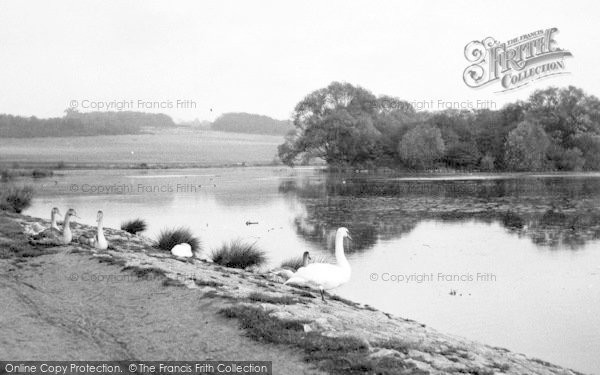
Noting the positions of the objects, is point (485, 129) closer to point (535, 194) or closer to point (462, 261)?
point (535, 194)

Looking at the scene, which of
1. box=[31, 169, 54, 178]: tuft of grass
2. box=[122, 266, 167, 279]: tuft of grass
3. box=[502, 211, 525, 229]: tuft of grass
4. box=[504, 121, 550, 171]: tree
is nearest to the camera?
box=[122, 266, 167, 279]: tuft of grass

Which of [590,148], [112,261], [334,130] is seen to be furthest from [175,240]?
[590,148]

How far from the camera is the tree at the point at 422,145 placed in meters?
81.0

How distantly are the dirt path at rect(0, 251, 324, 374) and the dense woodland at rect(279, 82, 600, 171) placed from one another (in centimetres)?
7124

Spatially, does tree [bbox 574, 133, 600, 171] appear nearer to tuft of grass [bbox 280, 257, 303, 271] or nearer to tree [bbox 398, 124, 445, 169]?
tree [bbox 398, 124, 445, 169]

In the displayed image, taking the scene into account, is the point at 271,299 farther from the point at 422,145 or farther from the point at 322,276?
the point at 422,145

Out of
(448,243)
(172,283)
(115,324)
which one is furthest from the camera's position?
(448,243)

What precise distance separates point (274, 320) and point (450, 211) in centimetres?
2503

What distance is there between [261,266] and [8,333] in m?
9.42

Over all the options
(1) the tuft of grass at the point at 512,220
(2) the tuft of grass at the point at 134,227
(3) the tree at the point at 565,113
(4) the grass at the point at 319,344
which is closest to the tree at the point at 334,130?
(3) the tree at the point at 565,113

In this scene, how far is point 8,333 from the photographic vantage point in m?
8.02

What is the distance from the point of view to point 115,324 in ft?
28.5

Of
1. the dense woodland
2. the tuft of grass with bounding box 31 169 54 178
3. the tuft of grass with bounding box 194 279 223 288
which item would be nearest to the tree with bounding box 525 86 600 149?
the dense woodland

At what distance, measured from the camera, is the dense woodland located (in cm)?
8131
